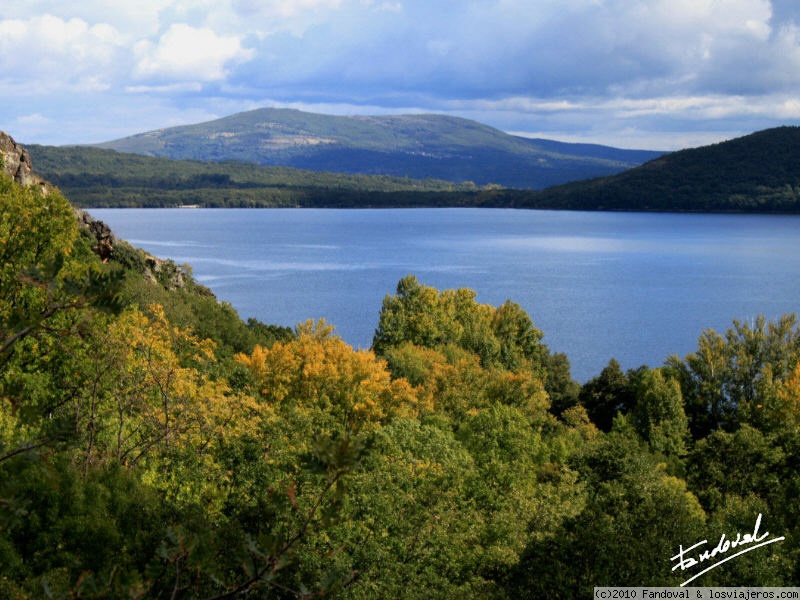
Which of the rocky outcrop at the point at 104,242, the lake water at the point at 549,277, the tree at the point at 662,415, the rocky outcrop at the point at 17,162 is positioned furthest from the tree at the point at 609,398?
the rocky outcrop at the point at 17,162

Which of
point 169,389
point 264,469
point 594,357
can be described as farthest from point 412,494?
point 594,357

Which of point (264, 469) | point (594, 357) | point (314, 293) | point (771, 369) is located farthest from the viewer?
point (314, 293)

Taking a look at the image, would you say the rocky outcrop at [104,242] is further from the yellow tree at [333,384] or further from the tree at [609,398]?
the tree at [609,398]

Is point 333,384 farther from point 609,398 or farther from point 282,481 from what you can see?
point 609,398

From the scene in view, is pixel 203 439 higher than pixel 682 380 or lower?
higher

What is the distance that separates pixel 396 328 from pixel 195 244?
358 feet

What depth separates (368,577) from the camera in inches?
619

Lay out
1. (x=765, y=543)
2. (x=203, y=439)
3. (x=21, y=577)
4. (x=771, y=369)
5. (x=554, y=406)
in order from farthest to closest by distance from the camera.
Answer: (x=554, y=406), (x=771, y=369), (x=203, y=439), (x=765, y=543), (x=21, y=577)

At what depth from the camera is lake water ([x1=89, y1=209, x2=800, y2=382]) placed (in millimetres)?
89188

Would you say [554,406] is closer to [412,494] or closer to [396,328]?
[396,328]

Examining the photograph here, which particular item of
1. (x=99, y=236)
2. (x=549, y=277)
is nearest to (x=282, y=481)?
(x=99, y=236)

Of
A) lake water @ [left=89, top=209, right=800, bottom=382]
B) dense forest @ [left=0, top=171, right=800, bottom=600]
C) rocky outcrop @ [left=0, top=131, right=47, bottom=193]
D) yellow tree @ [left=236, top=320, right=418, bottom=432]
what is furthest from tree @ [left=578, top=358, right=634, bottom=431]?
rocky outcrop @ [left=0, top=131, right=47, bottom=193]

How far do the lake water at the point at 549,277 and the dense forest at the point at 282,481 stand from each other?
4320cm

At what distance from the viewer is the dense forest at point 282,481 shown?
690 centimetres
